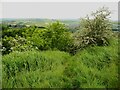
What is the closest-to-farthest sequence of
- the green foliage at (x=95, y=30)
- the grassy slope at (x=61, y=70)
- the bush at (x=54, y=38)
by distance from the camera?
the grassy slope at (x=61, y=70)
the green foliage at (x=95, y=30)
the bush at (x=54, y=38)

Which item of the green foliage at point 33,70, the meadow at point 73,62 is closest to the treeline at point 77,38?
the meadow at point 73,62

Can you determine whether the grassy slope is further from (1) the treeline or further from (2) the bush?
(2) the bush

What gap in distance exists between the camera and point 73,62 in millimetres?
4801

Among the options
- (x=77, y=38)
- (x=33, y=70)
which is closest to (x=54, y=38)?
(x=77, y=38)

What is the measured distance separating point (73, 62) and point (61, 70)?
1.52ft

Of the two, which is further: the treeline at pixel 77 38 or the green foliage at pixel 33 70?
the treeline at pixel 77 38

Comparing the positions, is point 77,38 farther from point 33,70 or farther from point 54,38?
point 33,70

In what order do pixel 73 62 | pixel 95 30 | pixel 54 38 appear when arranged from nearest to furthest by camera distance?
pixel 73 62 → pixel 95 30 → pixel 54 38

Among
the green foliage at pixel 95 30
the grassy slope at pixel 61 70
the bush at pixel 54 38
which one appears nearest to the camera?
the grassy slope at pixel 61 70

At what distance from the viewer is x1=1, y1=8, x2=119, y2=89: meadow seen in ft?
13.0

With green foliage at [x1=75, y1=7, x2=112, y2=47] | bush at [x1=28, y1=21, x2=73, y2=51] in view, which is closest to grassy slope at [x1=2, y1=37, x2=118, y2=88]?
green foliage at [x1=75, y1=7, x2=112, y2=47]

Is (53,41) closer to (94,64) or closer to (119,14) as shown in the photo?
(119,14)

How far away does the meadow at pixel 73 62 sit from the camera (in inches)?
156

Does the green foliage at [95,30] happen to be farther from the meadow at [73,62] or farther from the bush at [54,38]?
the bush at [54,38]
